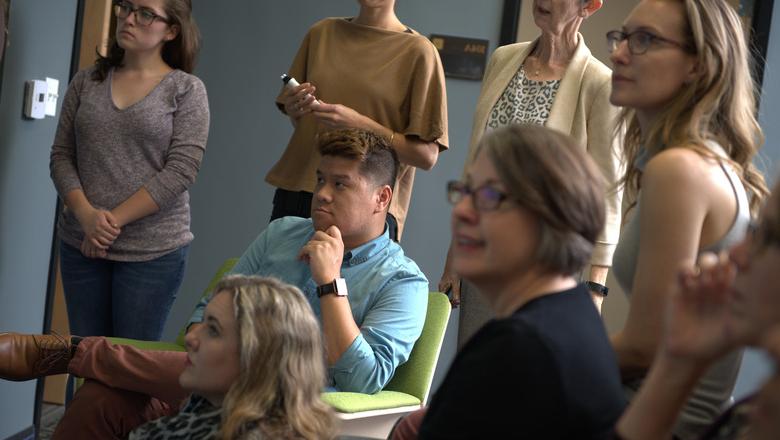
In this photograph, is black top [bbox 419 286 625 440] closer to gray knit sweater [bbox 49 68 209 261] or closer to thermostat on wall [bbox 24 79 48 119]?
gray knit sweater [bbox 49 68 209 261]

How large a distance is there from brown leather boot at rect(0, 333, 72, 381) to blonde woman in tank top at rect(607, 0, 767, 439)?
1322 mm

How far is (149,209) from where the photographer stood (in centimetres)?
312

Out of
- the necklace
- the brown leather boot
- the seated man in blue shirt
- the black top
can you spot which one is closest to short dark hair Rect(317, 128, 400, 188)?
the seated man in blue shirt

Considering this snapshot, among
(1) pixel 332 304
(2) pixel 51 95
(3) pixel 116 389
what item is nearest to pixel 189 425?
(3) pixel 116 389

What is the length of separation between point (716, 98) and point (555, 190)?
0.58 metres

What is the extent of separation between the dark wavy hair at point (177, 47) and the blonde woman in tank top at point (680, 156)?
161 centimetres

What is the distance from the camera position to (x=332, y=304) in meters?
2.53

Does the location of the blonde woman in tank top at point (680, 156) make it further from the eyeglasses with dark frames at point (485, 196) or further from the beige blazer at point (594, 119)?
the beige blazer at point (594, 119)

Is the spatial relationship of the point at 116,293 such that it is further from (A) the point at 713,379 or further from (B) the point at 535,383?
(B) the point at 535,383

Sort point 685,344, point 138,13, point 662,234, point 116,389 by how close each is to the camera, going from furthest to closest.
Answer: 1. point 138,13
2. point 116,389
3. point 662,234
4. point 685,344

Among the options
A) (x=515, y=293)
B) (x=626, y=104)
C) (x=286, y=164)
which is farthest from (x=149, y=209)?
(x=515, y=293)

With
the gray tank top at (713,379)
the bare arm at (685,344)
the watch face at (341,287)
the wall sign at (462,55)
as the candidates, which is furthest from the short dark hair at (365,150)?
the wall sign at (462,55)

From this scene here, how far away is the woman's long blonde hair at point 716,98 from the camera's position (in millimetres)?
1892

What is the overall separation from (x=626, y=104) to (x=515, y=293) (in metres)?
0.62
